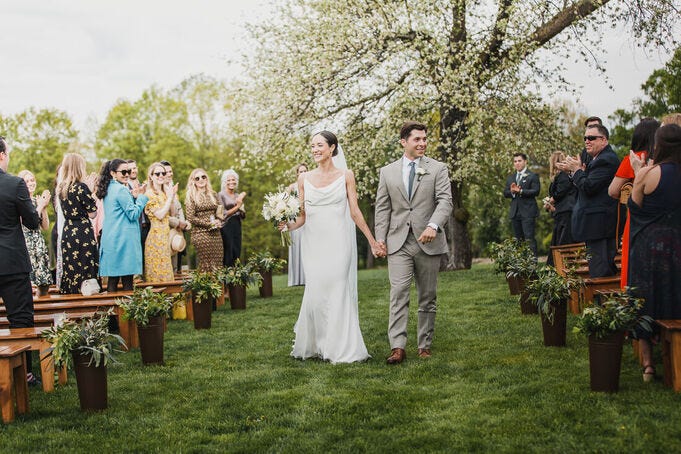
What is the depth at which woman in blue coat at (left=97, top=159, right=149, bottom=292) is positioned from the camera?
9.38 metres

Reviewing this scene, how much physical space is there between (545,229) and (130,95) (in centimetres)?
2666

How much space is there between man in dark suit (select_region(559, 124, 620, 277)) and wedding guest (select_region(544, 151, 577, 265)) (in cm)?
330

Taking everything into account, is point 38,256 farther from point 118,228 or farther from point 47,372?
point 47,372

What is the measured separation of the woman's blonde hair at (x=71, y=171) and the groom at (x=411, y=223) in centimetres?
400

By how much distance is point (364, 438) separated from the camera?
4.79 meters

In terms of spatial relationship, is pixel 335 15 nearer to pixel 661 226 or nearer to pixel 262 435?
pixel 661 226

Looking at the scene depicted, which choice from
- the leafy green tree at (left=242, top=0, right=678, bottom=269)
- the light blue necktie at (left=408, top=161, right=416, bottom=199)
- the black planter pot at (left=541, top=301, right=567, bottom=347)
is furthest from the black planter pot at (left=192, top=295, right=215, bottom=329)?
the leafy green tree at (left=242, top=0, right=678, bottom=269)

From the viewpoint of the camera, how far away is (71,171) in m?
8.72

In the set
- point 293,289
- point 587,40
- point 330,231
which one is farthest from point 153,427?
point 587,40

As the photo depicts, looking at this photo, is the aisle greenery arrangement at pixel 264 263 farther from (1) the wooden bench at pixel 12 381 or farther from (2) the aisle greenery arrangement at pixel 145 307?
(1) the wooden bench at pixel 12 381

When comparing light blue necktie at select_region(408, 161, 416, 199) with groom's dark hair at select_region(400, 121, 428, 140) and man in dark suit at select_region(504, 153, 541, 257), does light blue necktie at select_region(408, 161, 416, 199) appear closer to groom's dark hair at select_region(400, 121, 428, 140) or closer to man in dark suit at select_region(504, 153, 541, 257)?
groom's dark hair at select_region(400, 121, 428, 140)

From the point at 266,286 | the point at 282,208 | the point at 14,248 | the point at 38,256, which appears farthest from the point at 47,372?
the point at 266,286

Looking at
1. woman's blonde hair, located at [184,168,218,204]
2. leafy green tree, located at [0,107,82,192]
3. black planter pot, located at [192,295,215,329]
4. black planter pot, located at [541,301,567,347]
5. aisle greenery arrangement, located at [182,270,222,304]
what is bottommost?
black planter pot, located at [541,301,567,347]

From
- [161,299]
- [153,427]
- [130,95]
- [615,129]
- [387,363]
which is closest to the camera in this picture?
[153,427]
